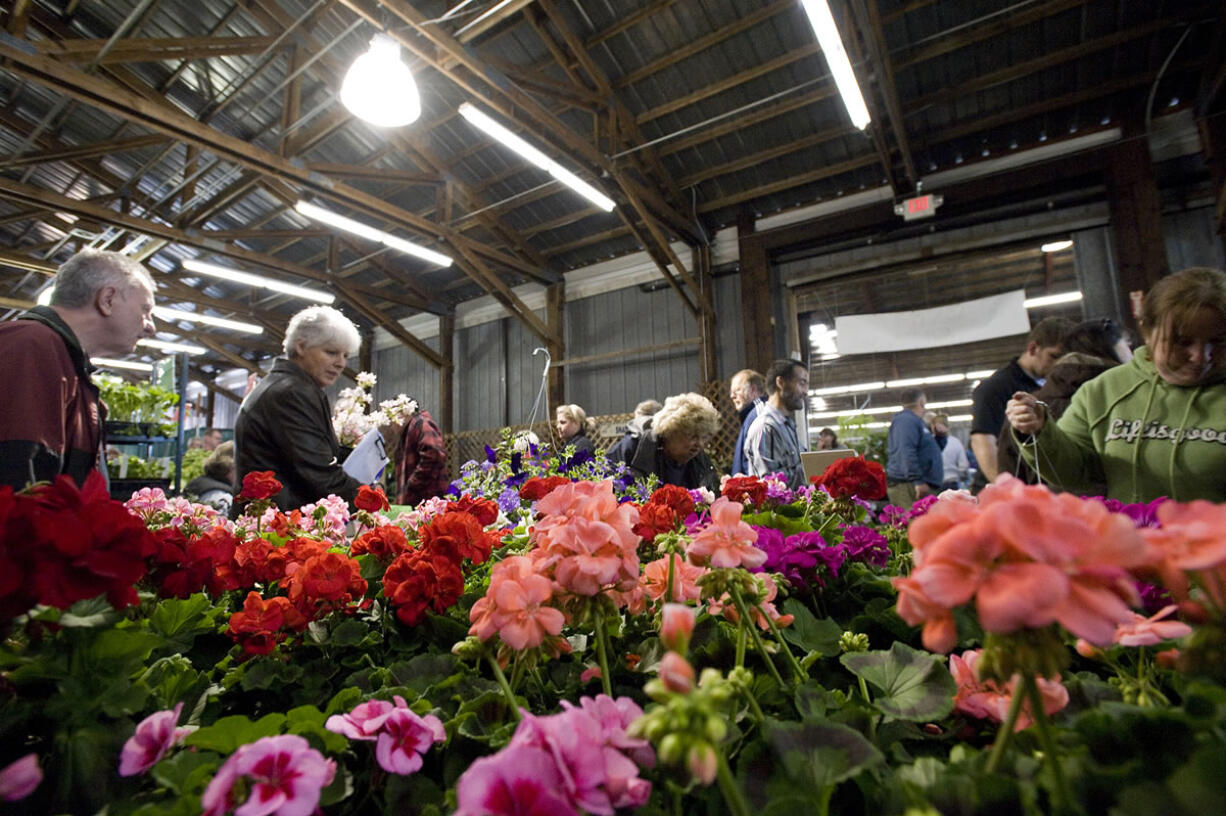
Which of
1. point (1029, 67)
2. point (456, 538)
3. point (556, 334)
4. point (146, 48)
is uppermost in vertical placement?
point (146, 48)

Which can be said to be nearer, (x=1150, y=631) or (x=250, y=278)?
(x=1150, y=631)

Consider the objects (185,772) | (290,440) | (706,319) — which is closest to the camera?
(185,772)

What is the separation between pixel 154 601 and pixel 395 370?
9.44m

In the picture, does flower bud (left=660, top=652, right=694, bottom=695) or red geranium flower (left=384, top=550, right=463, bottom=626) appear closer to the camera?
flower bud (left=660, top=652, right=694, bottom=695)

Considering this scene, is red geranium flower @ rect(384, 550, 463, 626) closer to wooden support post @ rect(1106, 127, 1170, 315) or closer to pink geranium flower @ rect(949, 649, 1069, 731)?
pink geranium flower @ rect(949, 649, 1069, 731)

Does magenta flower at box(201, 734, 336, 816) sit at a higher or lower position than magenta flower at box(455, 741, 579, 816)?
lower

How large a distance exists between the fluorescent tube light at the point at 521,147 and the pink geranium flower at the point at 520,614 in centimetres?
420

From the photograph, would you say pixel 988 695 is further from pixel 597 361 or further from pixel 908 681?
pixel 597 361

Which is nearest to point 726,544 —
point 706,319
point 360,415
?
point 360,415

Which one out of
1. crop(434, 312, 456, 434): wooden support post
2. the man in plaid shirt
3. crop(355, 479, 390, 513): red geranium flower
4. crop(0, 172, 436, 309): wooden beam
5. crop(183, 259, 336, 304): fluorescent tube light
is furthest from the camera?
crop(434, 312, 456, 434): wooden support post

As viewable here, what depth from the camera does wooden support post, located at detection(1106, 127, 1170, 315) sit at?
4145mm

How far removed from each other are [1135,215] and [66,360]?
6009mm

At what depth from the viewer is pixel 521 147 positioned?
425 cm

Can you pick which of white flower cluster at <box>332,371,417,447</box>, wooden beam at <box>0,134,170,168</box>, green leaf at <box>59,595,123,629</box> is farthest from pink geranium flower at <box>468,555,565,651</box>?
wooden beam at <box>0,134,170,168</box>
